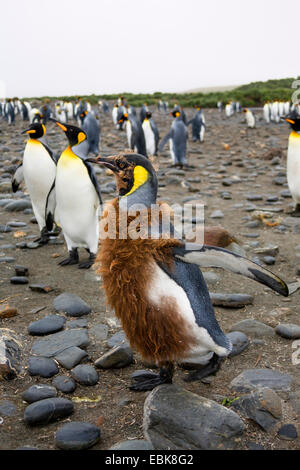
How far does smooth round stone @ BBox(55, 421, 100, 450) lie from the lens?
75.5 inches

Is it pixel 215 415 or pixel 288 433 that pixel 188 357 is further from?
pixel 288 433

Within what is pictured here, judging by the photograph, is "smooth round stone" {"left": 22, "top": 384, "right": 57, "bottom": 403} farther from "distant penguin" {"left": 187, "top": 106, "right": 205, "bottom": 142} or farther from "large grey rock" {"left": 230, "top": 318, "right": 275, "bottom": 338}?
"distant penguin" {"left": 187, "top": 106, "right": 205, "bottom": 142}

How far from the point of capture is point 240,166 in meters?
10.7

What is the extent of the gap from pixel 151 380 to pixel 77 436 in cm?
61

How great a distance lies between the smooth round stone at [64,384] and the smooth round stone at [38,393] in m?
0.07

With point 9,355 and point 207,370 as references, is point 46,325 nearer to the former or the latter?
point 9,355

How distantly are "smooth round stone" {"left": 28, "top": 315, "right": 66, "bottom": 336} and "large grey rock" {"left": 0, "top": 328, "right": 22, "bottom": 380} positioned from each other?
0.19 metres

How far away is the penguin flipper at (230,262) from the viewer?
186cm

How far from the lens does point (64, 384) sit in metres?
2.40

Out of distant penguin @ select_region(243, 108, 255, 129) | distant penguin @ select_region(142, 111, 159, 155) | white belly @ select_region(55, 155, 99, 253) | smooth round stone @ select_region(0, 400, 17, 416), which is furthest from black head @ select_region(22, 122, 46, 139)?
distant penguin @ select_region(243, 108, 255, 129)

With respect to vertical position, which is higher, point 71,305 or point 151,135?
point 151,135

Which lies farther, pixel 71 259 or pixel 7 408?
pixel 71 259

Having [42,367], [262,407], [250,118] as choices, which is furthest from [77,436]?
[250,118]

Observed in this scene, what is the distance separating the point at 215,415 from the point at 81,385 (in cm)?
85
